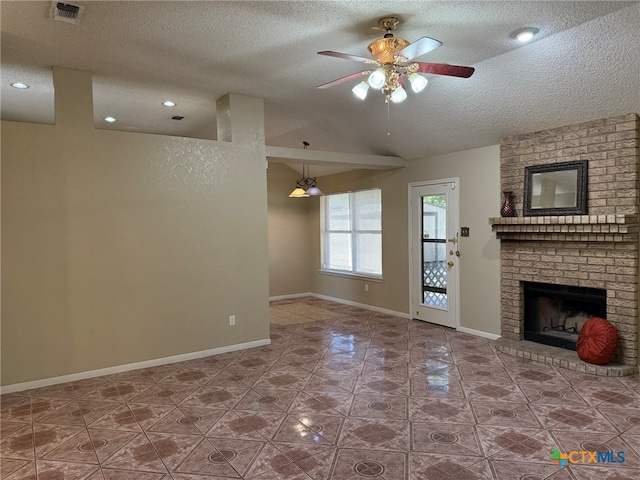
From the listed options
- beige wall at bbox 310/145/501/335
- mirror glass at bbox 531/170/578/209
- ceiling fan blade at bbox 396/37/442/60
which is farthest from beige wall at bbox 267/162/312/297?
ceiling fan blade at bbox 396/37/442/60

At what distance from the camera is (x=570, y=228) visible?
431cm

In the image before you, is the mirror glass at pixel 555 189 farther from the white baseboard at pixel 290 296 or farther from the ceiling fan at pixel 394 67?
the white baseboard at pixel 290 296

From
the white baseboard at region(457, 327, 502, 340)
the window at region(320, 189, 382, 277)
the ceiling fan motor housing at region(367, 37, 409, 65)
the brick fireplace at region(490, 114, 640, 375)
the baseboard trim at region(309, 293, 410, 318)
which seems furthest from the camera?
the window at region(320, 189, 382, 277)

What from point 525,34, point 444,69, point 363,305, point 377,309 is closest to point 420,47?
point 444,69

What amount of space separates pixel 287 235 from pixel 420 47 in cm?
636

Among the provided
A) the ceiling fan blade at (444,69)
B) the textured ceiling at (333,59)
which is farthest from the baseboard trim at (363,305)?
the ceiling fan blade at (444,69)

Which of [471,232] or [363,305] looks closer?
[471,232]

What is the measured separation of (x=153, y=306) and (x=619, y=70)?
16.1ft

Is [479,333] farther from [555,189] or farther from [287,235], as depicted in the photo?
[287,235]

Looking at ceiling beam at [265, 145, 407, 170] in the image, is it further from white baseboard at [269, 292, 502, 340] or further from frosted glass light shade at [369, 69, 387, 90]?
frosted glass light shade at [369, 69, 387, 90]

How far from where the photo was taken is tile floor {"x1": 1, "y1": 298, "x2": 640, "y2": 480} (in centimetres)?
252

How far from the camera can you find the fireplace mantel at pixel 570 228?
13.0 feet

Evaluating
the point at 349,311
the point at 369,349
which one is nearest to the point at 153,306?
the point at 369,349

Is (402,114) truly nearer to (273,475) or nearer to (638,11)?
(638,11)
